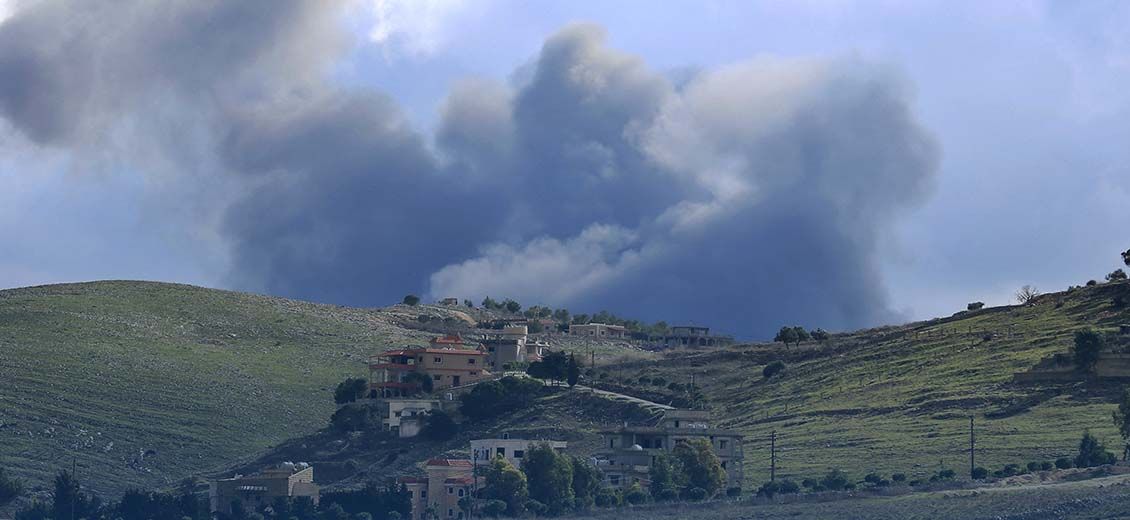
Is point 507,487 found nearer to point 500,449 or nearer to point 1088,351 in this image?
point 500,449

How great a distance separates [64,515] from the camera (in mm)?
174500

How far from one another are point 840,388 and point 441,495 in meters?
41.0

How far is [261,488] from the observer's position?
569ft

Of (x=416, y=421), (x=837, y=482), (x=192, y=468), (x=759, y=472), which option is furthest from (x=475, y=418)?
(x=837, y=482)

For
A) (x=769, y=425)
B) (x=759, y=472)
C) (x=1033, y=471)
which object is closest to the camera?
(x=1033, y=471)

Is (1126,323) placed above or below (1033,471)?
above

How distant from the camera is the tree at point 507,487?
163 metres

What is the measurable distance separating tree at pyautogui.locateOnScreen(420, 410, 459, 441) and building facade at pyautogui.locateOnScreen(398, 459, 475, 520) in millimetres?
20144

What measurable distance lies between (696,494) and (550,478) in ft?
34.8

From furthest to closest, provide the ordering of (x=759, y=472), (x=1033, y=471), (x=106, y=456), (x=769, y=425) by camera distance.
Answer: (x=106, y=456) < (x=769, y=425) < (x=759, y=472) < (x=1033, y=471)

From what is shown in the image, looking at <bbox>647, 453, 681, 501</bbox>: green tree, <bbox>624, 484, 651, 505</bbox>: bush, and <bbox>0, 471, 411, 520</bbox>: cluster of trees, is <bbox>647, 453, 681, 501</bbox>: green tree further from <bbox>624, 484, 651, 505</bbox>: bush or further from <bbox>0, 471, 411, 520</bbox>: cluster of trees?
<bbox>0, 471, 411, 520</bbox>: cluster of trees

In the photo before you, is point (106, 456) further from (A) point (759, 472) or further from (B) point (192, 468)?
(A) point (759, 472)

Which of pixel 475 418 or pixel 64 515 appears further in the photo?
pixel 475 418

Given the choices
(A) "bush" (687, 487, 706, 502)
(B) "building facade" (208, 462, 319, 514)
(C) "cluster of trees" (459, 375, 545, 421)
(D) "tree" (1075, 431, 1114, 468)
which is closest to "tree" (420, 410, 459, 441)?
(C) "cluster of trees" (459, 375, 545, 421)
